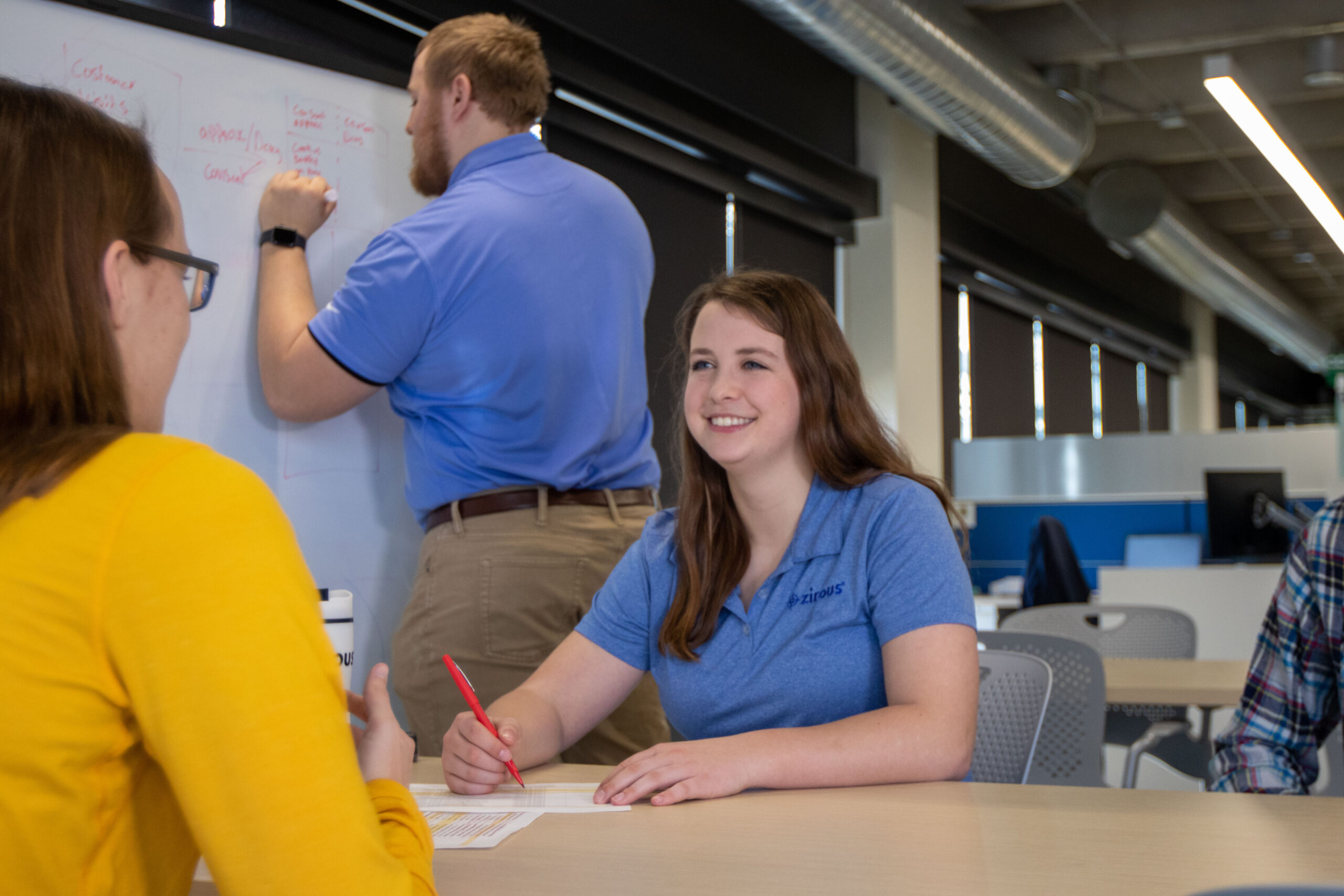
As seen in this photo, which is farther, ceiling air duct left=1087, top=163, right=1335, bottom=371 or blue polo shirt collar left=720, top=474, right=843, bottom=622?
ceiling air duct left=1087, top=163, right=1335, bottom=371

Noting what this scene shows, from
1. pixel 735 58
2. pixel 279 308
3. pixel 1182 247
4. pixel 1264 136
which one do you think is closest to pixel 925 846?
pixel 279 308

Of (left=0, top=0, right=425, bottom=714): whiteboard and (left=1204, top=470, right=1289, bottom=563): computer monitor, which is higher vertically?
(left=0, top=0, right=425, bottom=714): whiteboard

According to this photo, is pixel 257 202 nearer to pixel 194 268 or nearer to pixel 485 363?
pixel 485 363

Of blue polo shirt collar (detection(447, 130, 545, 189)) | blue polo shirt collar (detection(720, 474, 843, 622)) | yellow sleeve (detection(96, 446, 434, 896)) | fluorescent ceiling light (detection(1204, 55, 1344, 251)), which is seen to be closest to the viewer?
yellow sleeve (detection(96, 446, 434, 896))

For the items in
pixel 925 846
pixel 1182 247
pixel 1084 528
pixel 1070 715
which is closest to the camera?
pixel 925 846

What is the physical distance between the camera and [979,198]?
6.74 meters

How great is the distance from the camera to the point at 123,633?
0.66 m

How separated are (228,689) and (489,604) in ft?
4.25

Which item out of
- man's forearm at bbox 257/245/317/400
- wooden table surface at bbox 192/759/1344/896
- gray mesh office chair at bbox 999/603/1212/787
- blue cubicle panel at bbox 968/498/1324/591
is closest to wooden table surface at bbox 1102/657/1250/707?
gray mesh office chair at bbox 999/603/1212/787

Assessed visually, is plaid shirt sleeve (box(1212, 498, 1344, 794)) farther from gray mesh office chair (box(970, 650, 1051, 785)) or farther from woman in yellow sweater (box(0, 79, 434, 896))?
woman in yellow sweater (box(0, 79, 434, 896))

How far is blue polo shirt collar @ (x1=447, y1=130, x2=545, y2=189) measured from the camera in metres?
2.12

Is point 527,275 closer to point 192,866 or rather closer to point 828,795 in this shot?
point 828,795

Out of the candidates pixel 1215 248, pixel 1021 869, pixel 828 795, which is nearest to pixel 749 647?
pixel 828 795

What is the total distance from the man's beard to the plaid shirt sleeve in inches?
62.9
